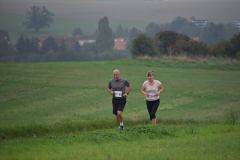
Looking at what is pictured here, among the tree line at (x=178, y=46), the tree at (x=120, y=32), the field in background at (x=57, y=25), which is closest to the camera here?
the tree line at (x=178, y=46)

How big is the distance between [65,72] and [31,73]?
10.7ft

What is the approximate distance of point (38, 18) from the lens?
9881cm

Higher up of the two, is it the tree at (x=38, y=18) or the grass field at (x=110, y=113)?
the tree at (x=38, y=18)

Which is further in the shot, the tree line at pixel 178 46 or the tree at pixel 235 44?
the tree line at pixel 178 46

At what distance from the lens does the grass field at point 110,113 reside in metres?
15.5

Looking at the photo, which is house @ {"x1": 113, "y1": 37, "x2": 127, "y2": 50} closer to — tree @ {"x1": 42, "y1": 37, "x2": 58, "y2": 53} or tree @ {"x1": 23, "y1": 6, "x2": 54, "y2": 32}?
→ tree @ {"x1": 23, "y1": 6, "x2": 54, "y2": 32}

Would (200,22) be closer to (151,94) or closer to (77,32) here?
(77,32)

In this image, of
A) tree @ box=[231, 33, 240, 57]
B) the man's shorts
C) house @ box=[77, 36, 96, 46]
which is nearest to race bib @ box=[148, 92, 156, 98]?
the man's shorts

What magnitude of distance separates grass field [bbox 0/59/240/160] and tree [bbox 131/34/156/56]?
885 centimetres

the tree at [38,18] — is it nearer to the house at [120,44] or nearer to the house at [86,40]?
the house at [86,40]

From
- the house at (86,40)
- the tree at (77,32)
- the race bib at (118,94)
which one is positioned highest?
the race bib at (118,94)

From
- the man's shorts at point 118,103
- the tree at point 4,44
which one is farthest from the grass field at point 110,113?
the tree at point 4,44

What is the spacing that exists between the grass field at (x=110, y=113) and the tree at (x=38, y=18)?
41.6m

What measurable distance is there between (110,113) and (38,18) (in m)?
73.2
